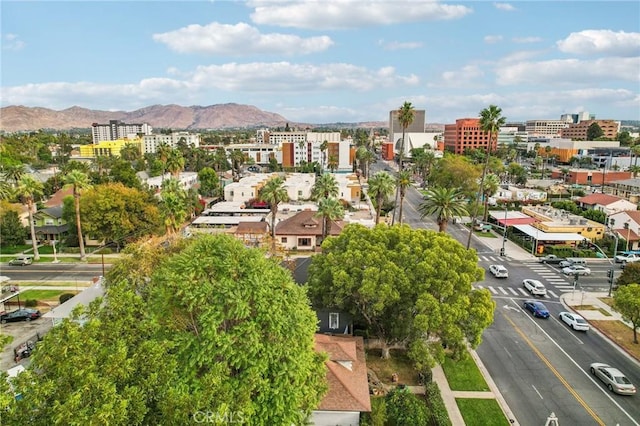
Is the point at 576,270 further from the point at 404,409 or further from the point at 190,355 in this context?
the point at 190,355

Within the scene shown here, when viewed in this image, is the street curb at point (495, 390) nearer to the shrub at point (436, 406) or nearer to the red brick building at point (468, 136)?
the shrub at point (436, 406)

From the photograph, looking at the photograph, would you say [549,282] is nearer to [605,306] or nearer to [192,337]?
[605,306]

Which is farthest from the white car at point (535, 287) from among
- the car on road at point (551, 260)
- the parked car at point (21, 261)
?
the parked car at point (21, 261)

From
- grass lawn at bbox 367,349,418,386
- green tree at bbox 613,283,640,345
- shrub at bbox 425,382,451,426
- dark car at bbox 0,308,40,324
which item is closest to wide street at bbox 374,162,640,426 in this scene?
green tree at bbox 613,283,640,345

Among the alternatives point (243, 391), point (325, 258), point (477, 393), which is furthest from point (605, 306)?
point (243, 391)

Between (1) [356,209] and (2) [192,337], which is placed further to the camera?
(1) [356,209]

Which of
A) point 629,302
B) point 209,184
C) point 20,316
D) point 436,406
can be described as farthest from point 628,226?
point 209,184
